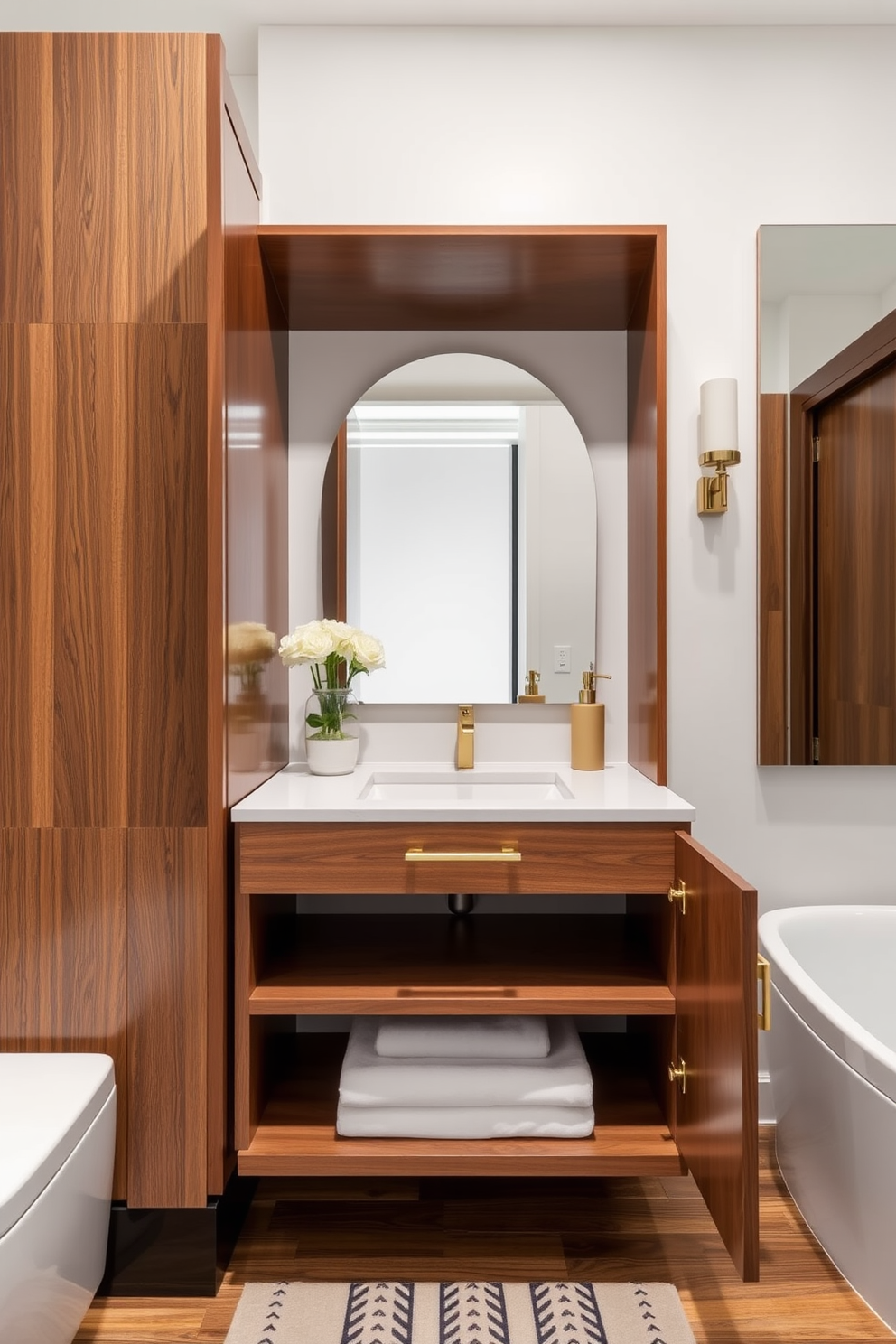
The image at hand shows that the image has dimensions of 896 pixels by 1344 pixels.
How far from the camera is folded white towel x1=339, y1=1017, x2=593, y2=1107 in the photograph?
147cm

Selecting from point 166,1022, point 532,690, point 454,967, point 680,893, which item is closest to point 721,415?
point 532,690

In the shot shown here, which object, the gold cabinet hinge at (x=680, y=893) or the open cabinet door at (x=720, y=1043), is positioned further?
the gold cabinet hinge at (x=680, y=893)

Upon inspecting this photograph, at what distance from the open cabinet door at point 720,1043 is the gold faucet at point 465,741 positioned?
0.60 m

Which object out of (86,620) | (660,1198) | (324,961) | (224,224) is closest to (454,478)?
(224,224)

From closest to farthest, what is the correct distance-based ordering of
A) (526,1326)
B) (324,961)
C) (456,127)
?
(526,1326) → (324,961) → (456,127)

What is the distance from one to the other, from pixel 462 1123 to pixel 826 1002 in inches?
27.1

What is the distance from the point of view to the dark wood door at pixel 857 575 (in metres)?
1.97

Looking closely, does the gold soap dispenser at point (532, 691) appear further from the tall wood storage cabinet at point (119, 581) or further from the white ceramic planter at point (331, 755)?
the tall wood storage cabinet at point (119, 581)

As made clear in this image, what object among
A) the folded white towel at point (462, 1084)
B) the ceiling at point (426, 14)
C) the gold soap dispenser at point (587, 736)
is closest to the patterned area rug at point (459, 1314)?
the folded white towel at point (462, 1084)

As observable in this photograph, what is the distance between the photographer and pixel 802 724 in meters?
2.00

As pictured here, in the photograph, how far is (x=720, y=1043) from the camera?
3.99 ft

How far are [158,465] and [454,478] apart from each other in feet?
2.52

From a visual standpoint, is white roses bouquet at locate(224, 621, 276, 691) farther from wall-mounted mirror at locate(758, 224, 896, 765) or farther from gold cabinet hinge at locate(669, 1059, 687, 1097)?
wall-mounted mirror at locate(758, 224, 896, 765)

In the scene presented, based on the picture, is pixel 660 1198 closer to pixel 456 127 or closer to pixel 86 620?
pixel 86 620
